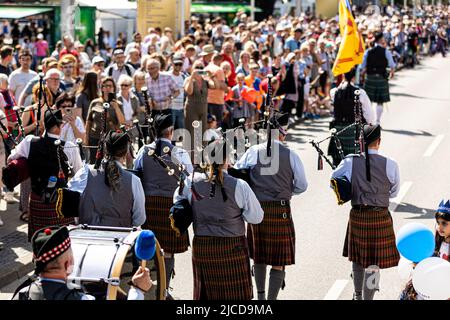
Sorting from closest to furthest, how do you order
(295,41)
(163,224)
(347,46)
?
(163,224) → (347,46) → (295,41)

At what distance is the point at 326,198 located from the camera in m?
12.7

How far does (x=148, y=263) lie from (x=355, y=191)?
7.09 feet

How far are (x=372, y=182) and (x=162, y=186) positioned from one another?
73.3 inches

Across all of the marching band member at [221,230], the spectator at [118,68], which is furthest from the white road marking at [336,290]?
the spectator at [118,68]

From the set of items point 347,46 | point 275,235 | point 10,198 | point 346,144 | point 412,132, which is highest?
point 347,46

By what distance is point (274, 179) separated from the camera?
8398 mm

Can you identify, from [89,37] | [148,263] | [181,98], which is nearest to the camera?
[148,263]

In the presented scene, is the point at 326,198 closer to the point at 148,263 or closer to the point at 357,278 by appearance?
the point at 357,278

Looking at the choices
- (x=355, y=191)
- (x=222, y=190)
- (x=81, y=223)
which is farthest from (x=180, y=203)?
(x=355, y=191)

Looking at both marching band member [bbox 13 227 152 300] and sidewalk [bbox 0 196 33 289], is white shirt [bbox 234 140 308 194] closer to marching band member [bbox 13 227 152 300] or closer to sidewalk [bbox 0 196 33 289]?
sidewalk [bbox 0 196 33 289]

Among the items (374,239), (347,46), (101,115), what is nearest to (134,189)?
(374,239)

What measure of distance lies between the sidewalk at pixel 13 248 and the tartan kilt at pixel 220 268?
2.49 meters

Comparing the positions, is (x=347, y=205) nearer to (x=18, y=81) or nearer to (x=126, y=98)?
(x=126, y=98)

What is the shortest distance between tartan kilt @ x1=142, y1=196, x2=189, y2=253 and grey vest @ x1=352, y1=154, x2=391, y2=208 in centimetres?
163
